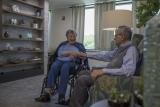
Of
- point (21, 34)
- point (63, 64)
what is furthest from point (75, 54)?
point (21, 34)

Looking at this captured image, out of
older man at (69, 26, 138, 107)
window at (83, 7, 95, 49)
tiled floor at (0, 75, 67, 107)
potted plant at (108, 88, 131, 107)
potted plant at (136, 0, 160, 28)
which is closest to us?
A: potted plant at (108, 88, 131, 107)

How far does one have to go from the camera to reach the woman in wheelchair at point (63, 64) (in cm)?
323

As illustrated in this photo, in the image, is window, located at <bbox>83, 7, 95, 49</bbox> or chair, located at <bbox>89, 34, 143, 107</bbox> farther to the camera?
window, located at <bbox>83, 7, 95, 49</bbox>

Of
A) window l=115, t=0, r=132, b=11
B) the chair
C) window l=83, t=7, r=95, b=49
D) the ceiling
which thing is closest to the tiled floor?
the chair

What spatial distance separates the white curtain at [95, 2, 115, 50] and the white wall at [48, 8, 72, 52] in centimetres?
117

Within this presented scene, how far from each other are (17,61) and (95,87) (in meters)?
3.67

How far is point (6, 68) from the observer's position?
17.5ft

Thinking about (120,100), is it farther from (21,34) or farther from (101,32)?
(101,32)

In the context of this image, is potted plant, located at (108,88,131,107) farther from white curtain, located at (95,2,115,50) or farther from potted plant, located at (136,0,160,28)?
white curtain, located at (95,2,115,50)

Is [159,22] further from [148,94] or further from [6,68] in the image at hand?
[6,68]

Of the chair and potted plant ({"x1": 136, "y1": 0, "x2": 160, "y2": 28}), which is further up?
potted plant ({"x1": 136, "y1": 0, "x2": 160, "y2": 28})

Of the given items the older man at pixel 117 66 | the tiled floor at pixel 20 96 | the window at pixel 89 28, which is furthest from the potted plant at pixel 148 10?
the window at pixel 89 28

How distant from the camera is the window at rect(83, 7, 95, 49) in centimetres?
779

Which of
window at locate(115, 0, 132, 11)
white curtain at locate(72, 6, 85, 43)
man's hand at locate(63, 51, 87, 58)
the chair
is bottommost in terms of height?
the chair
